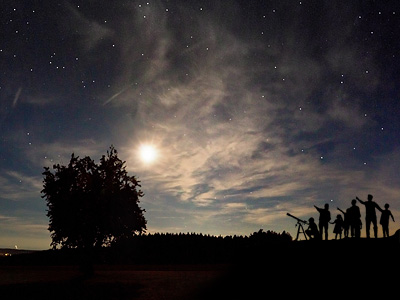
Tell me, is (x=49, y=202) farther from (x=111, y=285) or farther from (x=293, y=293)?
(x=293, y=293)

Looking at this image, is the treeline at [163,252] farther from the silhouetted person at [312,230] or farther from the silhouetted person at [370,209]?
the silhouetted person at [370,209]


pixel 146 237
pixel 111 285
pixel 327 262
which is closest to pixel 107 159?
pixel 111 285

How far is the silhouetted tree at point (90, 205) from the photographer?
1074 inches

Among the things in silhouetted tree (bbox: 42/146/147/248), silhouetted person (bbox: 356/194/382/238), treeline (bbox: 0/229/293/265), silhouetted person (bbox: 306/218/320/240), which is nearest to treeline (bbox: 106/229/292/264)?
treeline (bbox: 0/229/293/265)

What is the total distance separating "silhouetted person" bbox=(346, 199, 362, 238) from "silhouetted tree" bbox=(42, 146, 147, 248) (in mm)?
16872

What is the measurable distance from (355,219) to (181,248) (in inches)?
1336

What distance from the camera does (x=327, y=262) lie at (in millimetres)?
16031

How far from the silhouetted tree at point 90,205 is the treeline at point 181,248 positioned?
1833cm

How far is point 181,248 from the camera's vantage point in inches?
1927

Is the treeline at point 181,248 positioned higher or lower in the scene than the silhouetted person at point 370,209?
lower

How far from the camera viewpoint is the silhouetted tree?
89.5 feet

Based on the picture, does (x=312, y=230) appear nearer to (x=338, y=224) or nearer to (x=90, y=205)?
(x=338, y=224)

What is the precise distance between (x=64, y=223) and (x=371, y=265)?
22068 mm

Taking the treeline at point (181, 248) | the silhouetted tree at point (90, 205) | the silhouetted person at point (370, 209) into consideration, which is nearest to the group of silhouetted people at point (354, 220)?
the silhouetted person at point (370, 209)
